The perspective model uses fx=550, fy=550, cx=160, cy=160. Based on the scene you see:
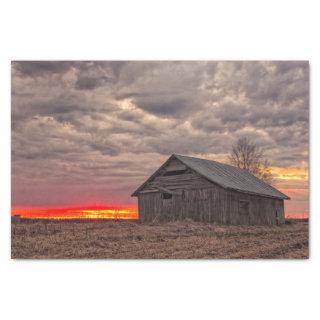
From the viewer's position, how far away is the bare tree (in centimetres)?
938

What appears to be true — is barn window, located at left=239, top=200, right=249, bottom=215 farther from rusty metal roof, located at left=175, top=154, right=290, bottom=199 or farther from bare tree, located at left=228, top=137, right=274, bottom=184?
bare tree, located at left=228, top=137, right=274, bottom=184

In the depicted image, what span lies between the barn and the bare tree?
0.76 feet

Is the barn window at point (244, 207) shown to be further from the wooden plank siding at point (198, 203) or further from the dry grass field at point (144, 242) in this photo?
the dry grass field at point (144, 242)

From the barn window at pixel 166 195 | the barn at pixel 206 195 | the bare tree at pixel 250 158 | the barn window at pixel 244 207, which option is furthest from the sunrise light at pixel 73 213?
the barn window at pixel 244 207

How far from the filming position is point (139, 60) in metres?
9.21

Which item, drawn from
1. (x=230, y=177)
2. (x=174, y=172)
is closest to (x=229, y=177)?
(x=230, y=177)

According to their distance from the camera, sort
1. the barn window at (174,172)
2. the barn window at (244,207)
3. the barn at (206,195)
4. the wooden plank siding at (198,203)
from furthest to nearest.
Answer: the barn window at (244,207) → the barn window at (174,172) → the wooden plank siding at (198,203) → the barn at (206,195)

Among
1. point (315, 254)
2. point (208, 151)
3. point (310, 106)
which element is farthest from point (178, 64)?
point (315, 254)

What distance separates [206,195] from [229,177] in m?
0.60

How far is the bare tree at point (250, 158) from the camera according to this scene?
9.38m

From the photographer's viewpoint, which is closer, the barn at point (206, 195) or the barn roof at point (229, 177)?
the barn roof at point (229, 177)

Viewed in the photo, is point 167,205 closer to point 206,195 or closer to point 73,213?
point 206,195
